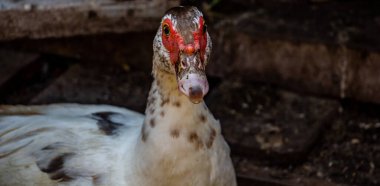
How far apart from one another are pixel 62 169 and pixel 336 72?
196 centimetres

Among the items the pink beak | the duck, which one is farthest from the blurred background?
the pink beak

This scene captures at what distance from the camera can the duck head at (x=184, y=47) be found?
112 inches

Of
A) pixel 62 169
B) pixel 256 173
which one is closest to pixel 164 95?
pixel 62 169

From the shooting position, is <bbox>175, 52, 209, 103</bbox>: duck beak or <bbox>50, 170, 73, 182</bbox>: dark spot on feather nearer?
<bbox>175, 52, 209, 103</bbox>: duck beak

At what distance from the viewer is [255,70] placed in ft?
16.0

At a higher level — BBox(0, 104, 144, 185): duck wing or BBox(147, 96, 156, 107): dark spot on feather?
BBox(147, 96, 156, 107): dark spot on feather

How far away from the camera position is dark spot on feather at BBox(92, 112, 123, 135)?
137 inches

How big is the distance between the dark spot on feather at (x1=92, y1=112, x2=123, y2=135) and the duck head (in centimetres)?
52

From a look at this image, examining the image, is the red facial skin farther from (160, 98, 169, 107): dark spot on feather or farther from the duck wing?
the duck wing

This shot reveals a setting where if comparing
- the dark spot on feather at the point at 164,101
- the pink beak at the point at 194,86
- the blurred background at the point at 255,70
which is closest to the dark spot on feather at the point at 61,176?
the dark spot on feather at the point at 164,101

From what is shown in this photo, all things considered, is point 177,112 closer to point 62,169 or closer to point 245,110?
point 62,169

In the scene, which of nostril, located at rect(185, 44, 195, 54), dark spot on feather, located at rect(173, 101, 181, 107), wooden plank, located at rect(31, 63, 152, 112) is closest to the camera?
nostril, located at rect(185, 44, 195, 54)

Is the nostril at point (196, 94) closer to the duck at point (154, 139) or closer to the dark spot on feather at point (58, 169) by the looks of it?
the duck at point (154, 139)

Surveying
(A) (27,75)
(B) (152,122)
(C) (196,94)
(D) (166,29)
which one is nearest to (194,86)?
(C) (196,94)
